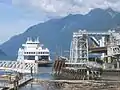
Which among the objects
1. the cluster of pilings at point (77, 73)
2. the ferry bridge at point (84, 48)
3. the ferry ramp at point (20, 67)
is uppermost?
the ferry bridge at point (84, 48)

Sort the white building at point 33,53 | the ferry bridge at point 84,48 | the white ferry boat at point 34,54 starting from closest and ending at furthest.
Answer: the ferry bridge at point 84,48 → the white ferry boat at point 34,54 → the white building at point 33,53

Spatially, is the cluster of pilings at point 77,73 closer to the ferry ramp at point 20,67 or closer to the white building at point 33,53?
the ferry ramp at point 20,67

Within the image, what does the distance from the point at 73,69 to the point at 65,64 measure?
6.93m

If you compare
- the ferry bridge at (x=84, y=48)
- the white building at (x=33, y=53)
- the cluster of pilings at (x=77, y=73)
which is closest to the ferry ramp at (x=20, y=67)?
the cluster of pilings at (x=77, y=73)

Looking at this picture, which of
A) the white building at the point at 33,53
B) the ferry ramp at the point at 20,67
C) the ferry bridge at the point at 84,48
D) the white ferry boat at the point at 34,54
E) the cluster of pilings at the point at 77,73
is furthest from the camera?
the white building at the point at 33,53

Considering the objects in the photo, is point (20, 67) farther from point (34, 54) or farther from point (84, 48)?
point (34, 54)

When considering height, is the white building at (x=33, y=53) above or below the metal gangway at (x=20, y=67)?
above

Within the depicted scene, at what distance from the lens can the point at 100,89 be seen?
7644 cm

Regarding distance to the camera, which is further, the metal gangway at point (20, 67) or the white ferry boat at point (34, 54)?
the white ferry boat at point (34, 54)

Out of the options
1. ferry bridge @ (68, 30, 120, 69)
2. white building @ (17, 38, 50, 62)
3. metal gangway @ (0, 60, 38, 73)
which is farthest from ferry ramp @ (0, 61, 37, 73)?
white building @ (17, 38, 50, 62)

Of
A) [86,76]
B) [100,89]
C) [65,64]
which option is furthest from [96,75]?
[100,89]

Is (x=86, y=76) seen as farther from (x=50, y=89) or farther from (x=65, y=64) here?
(x=50, y=89)

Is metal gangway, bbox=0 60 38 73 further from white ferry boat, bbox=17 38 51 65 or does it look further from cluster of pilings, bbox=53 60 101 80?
white ferry boat, bbox=17 38 51 65

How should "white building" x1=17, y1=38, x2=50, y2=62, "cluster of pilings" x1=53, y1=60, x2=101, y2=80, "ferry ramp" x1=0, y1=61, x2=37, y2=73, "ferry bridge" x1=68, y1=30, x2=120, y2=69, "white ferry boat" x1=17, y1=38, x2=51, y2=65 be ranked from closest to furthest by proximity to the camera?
"cluster of pilings" x1=53, y1=60, x2=101, y2=80 → "ferry ramp" x1=0, y1=61, x2=37, y2=73 → "ferry bridge" x1=68, y1=30, x2=120, y2=69 → "white ferry boat" x1=17, y1=38, x2=51, y2=65 → "white building" x1=17, y1=38, x2=50, y2=62
